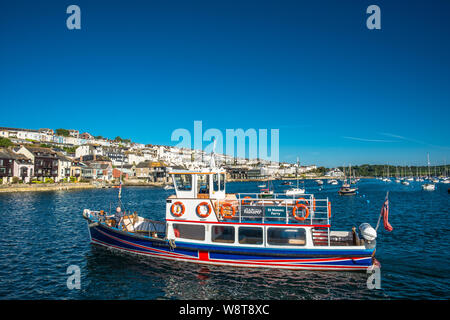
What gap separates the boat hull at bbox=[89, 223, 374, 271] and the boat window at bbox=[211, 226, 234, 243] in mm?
584

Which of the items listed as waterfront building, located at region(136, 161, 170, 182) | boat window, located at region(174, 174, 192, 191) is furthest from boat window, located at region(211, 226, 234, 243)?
waterfront building, located at region(136, 161, 170, 182)

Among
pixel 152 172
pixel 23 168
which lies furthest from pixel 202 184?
pixel 152 172

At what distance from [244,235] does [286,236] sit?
2.35m

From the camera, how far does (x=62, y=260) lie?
59.9ft

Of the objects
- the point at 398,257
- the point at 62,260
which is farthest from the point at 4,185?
the point at 398,257

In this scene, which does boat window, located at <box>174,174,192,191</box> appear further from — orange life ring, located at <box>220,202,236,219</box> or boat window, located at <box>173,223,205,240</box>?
orange life ring, located at <box>220,202,236,219</box>

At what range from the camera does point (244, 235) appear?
16234 millimetres

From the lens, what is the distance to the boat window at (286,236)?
51.1 feet

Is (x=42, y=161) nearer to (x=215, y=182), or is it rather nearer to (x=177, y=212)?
(x=177, y=212)

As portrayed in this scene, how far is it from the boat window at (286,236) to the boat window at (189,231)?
3875 mm

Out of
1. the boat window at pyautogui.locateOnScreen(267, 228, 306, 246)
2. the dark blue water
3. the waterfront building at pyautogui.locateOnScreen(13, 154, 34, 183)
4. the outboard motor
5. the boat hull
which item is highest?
the waterfront building at pyautogui.locateOnScreen(13, 154, 34, 183)

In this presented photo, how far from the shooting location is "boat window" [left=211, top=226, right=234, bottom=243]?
16203 millimetres

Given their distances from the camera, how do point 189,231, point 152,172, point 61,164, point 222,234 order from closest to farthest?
point 222,234, point 189,231, point 61,164, point 152,172

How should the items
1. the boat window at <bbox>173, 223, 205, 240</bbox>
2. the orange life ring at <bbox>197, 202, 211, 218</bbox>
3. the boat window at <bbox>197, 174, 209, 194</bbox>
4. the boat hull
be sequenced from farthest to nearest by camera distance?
1. the boat window at <bbox>197, 174, 209, 194</bbox>
2. the boat window at <bbox>173, 223, 205, 240</bbox>
3. the orange life ring at <bbox>197, 202, 211, 218</bbox>
4. the boat hull
